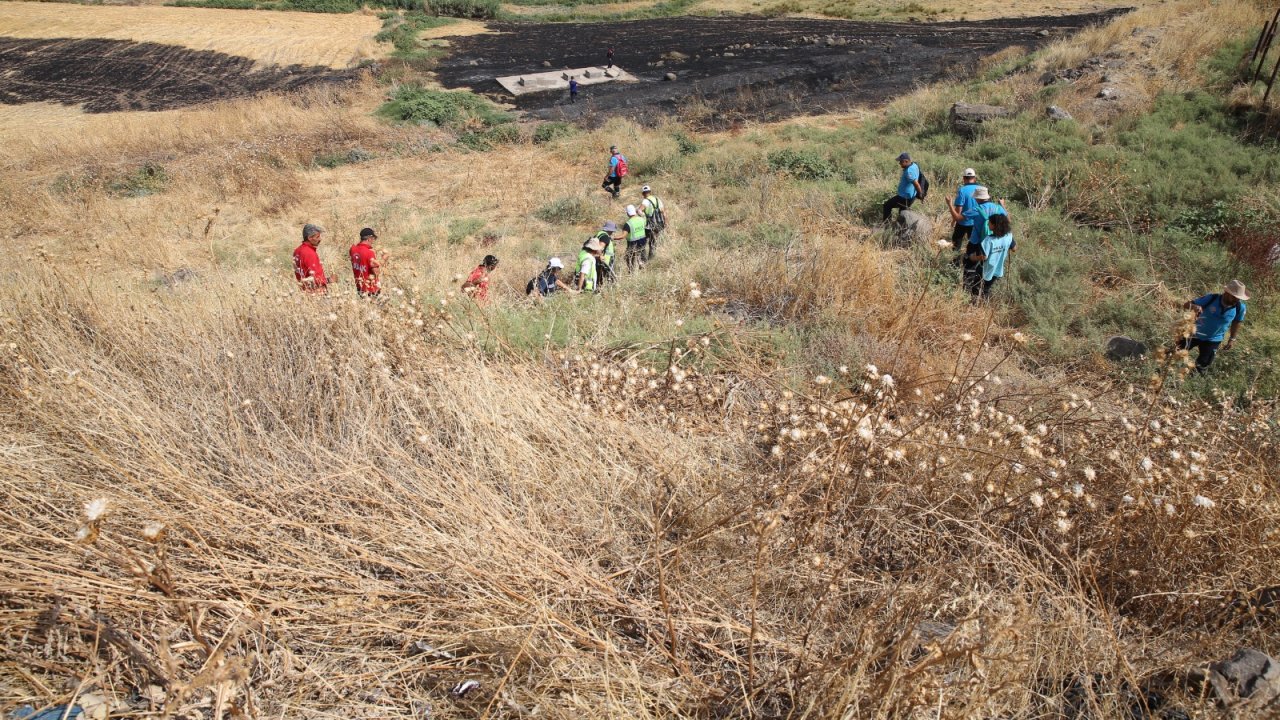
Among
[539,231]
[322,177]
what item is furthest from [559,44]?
[539,231]

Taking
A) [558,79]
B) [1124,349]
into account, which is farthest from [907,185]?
[558,79]

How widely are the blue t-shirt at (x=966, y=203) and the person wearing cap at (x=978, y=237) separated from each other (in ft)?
0.36

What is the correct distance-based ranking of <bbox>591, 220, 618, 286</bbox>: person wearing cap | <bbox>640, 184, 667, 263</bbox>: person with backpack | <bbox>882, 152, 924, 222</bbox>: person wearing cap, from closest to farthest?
<bbox>591, 220, 618, 286</bbox>: person wearing cap → <bbox>882, 152, 924, 222</bbox>: person wearing cap → <bbox>640, 184, 667, 263</bbox>: person with backpack

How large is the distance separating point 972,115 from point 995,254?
757cm

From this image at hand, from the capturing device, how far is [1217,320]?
555 centimetres

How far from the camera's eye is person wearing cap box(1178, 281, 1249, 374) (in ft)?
17.9

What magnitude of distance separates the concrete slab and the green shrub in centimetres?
237

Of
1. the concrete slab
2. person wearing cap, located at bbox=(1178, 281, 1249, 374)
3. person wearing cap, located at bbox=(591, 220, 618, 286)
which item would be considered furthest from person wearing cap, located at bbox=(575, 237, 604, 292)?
the concrete slab

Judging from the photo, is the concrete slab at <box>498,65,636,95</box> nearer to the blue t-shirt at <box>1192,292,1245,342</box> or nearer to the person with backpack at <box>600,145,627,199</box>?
the person with backpack at <box>600,145,627,199</box>

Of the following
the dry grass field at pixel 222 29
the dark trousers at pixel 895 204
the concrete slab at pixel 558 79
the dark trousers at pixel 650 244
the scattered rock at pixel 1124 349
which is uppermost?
the dry grass field at pixel 222 29

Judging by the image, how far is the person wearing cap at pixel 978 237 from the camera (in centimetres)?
723

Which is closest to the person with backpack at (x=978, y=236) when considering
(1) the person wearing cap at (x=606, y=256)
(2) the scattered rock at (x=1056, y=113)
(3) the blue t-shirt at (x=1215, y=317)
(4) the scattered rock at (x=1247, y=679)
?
(3) the blue t-shirt at (x=1215, y=317)

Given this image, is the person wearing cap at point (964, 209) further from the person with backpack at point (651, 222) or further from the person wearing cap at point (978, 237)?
the person with backpack at point (651, 222)

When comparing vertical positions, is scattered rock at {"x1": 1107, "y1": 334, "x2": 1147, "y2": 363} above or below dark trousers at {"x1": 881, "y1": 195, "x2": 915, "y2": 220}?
below
